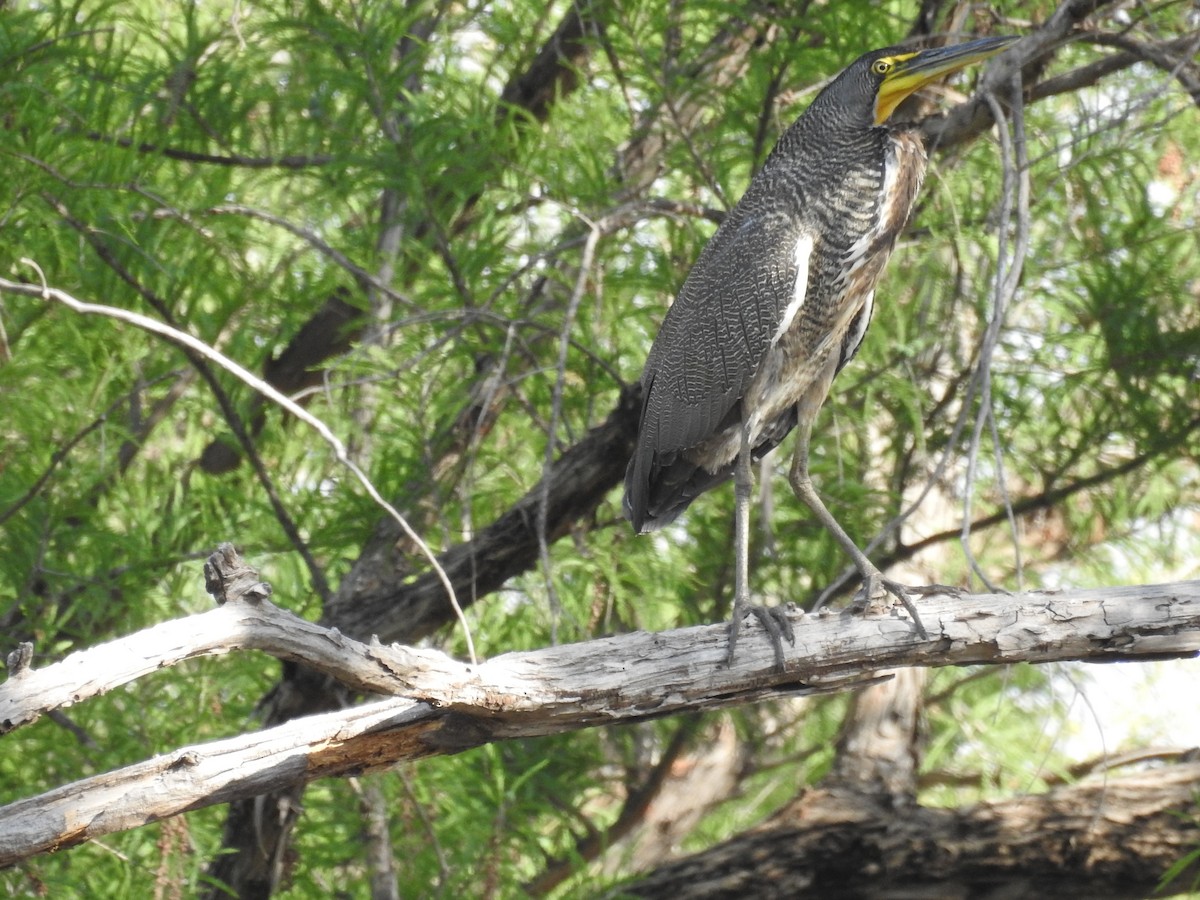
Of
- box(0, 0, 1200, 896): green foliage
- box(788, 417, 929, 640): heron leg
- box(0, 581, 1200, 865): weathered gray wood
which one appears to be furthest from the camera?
box(0, 0, 1200, 896): green foliage

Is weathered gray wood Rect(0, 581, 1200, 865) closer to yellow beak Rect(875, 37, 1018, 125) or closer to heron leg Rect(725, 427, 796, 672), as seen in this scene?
heron leg Rect(725, 427, 796, 672)

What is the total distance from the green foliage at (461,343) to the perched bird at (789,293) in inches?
13.5

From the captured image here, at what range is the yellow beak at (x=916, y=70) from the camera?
338cm

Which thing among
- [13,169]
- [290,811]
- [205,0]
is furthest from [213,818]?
[205,0]

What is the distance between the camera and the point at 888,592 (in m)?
3.13

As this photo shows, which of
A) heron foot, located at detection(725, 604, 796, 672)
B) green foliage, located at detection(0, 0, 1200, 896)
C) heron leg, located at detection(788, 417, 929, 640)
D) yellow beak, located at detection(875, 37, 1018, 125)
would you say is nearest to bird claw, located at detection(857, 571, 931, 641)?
heron leg, located at detection(788, 417, 929, 640)

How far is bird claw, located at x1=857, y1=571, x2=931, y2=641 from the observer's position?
2.85 metres

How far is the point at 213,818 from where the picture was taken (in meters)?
4.74

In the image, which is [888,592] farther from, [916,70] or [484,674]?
[916,70]

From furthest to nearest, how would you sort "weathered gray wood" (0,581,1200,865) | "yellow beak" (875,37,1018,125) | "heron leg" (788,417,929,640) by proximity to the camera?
"yellow beak" (875,37,1018,125), "heron leg" (788,417,929,640), "weathered gray wood" (0,581,1200,865)

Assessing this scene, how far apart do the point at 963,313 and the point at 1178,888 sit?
7.17 ft

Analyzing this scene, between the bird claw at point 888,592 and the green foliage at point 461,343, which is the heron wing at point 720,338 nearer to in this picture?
the green foliage at point 461,343

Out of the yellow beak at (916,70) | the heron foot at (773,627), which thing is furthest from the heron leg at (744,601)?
the yellow beak at (916,70)

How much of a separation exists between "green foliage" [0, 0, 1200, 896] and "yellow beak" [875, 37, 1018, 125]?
326 millimetres
